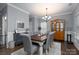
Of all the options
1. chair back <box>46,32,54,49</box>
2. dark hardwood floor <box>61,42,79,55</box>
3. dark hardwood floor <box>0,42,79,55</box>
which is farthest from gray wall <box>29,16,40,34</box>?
dark hardwood floor <box>61,42,79,55</box>

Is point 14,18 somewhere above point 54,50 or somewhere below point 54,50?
above

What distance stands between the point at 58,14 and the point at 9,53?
4.23 ft

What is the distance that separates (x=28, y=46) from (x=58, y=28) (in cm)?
76

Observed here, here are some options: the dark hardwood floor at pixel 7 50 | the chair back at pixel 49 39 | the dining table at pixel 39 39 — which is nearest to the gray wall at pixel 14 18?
the dining table at pixel 39 39

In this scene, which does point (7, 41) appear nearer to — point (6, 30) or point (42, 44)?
point (6, 30)

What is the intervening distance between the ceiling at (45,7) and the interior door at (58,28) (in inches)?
8.3

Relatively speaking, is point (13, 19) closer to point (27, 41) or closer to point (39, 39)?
point (27, 41)

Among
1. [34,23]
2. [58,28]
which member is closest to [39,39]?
[34,23]

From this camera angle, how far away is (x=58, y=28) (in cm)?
193

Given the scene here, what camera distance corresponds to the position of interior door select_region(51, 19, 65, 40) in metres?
1.88

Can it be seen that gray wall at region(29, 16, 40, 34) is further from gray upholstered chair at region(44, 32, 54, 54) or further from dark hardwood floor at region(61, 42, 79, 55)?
dark hardwood floor at region(61, 42, 79, 55)

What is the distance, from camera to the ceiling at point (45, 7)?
1.78 metres

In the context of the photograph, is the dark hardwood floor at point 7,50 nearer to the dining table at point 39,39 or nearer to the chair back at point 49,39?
the dining table at point 39,39

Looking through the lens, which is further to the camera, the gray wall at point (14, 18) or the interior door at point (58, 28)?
the interior door at point (58, 28)
